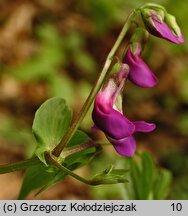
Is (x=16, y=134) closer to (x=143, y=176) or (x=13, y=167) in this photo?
(x=143, y=176)

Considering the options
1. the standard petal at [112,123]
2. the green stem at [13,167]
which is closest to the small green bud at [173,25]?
the standard petal at [112,123]

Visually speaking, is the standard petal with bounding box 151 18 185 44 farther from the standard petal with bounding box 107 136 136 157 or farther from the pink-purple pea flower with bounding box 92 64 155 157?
the standard petal with bounding box 107 136 136 157

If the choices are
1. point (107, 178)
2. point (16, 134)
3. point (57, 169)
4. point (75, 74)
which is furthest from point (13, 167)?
point (75, 74)

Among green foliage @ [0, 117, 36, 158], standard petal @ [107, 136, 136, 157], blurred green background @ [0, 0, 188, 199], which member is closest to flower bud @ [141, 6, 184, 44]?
standard petal @ [107, 136, 136, 157]

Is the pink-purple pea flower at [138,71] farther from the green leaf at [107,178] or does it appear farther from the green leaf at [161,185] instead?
the green leaf at [161,185]

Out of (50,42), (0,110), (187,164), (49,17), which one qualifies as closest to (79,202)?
(187,164)

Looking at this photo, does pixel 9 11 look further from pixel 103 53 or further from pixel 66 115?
pixel 66 115
